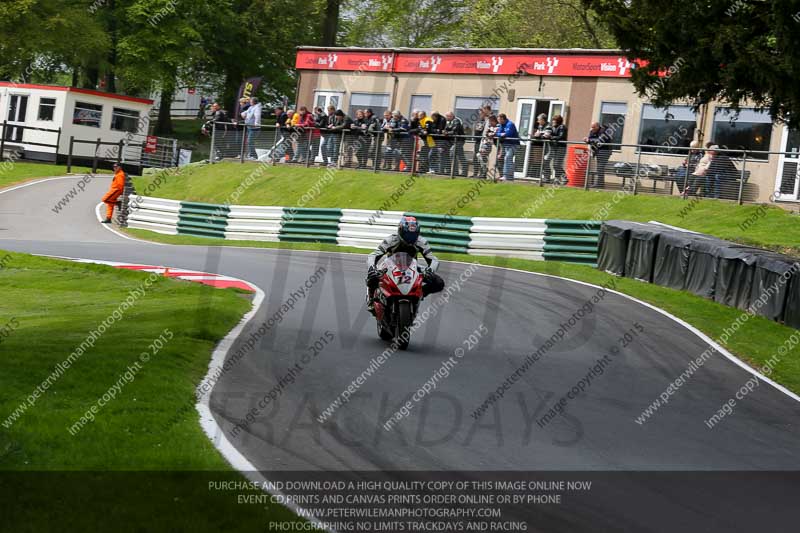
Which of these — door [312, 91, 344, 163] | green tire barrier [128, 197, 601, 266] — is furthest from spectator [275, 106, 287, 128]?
green tire barrier [128, 197, 601, 266]

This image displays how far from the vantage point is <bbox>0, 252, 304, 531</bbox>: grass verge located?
19.3ft

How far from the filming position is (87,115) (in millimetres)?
48750

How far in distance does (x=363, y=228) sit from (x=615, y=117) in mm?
8678

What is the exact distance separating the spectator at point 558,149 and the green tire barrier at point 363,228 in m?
3.44

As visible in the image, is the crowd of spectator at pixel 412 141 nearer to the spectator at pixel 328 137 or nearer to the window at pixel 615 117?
the spectator at pixel 328 137

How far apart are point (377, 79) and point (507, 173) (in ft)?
31.2

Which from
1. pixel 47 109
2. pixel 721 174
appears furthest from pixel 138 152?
pixel 721 174

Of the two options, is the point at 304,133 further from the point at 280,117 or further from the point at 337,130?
the point at 337,130

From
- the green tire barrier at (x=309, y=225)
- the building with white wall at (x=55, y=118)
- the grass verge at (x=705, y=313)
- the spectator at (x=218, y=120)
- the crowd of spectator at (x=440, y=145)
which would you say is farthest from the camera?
the building with white wall at (x=55, y=118)

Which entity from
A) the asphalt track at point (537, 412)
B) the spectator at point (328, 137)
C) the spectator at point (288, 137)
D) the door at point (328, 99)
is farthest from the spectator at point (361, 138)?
the asphalt track at point (537, 412)

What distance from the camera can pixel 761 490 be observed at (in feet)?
26.2

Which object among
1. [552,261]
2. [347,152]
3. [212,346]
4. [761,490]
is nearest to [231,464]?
[761,490]

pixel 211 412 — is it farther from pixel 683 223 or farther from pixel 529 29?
pixel 529 29

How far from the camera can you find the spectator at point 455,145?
29062mm
